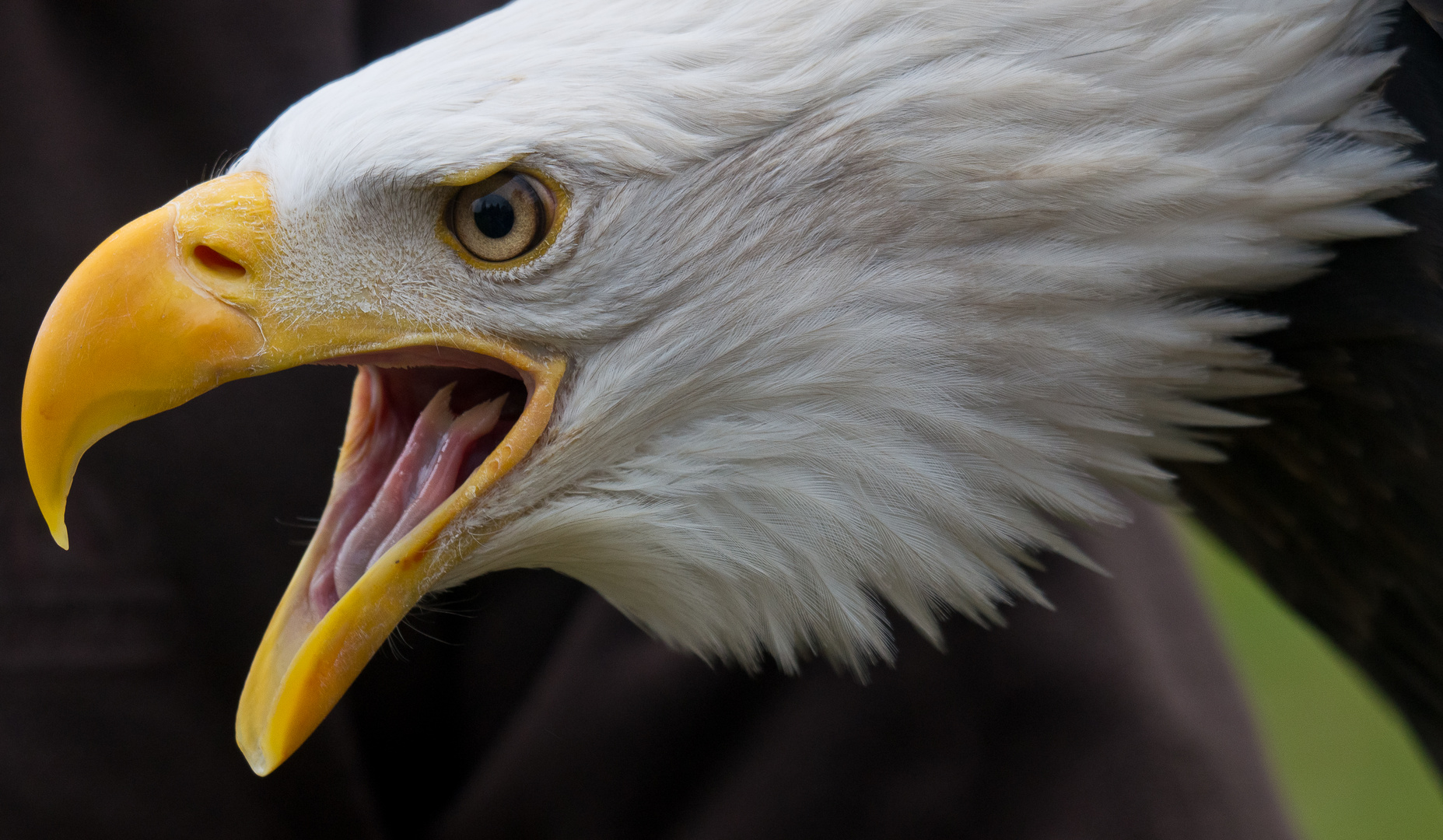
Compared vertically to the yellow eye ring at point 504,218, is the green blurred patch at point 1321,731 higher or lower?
lower

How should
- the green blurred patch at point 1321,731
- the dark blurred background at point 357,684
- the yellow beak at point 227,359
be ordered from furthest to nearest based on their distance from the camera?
the green blurred patch at point 1321,731, the dark blurred background at point 357,684, the yellow beak at point 227,359

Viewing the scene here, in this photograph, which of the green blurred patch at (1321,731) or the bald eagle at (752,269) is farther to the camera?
the green blurred patch at (1321,731)

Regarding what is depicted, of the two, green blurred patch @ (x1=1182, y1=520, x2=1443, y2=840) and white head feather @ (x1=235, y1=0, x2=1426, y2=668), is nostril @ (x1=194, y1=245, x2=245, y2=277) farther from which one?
green blurred patch @ (x1=1182, y1=520, x2=1443, y2=840)

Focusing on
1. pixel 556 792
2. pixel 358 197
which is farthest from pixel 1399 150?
pixel 556 792

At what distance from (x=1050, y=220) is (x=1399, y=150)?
10.9 inches

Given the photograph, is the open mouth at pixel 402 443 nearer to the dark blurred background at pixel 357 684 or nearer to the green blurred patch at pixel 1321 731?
the dark blurred background at pixel 357 684

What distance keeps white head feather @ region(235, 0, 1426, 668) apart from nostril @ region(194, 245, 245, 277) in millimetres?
47

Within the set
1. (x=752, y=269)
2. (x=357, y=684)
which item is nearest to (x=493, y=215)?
(x=752, y=269)

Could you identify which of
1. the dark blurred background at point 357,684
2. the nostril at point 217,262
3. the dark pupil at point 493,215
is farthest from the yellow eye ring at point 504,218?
the dark blurred background at point 357,684

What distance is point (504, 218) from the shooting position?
76 cm

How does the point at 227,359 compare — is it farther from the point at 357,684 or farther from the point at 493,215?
the point at 357,684

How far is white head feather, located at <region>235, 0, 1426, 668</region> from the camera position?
2.49 ft

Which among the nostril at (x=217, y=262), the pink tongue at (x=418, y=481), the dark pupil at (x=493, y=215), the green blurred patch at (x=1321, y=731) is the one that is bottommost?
the green blurred patch at (x=1321, y=731)

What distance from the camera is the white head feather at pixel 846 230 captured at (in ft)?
2.49
